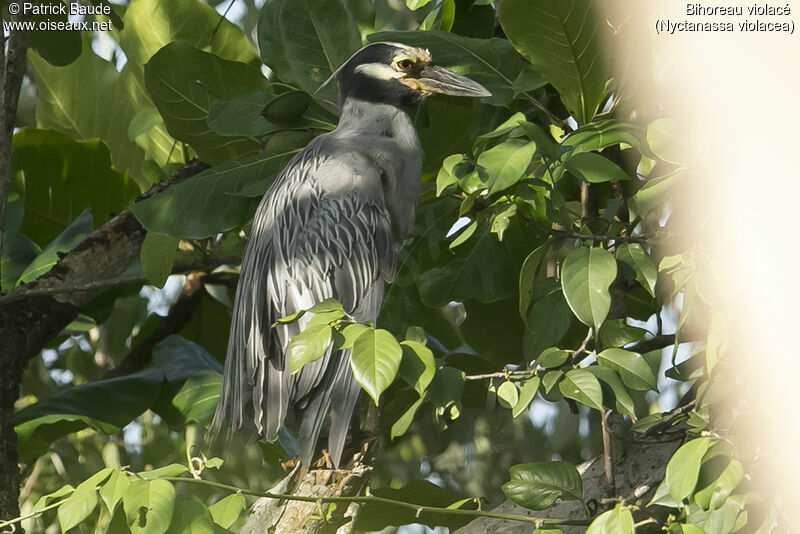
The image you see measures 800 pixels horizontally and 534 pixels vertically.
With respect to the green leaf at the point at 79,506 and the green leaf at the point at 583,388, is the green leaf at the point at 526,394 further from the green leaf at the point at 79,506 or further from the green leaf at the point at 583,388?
the green leaf at the point at 79,506

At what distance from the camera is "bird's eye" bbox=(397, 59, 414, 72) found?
2.36 meters

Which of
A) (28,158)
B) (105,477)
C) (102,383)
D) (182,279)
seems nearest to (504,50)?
(105,477)

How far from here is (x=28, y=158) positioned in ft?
9.95

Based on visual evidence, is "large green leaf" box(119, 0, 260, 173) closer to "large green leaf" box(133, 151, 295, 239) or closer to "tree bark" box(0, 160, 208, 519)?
"tree bark" box(0, 160, 208, 519)

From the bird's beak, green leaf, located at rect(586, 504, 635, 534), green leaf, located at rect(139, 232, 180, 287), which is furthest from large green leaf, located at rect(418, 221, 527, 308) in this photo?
green leaf, located at rect(586, 504, 635, 534)

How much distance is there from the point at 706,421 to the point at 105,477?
0.81 meters

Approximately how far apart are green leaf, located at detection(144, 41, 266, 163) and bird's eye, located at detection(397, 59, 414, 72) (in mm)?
355

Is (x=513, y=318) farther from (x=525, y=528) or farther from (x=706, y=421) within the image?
(x=706, y=421)

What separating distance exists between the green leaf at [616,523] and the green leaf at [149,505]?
0.50 m

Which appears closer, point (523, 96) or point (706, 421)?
point (706, 421)

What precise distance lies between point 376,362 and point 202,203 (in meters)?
1.10

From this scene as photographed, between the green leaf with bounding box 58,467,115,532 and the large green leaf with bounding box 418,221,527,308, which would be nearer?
the green leaf with bounding box 58,467,115,532

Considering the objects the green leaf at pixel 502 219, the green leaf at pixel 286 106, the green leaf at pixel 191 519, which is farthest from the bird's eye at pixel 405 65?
the green leaf at pixel 191 519

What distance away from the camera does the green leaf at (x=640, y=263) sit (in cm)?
142
